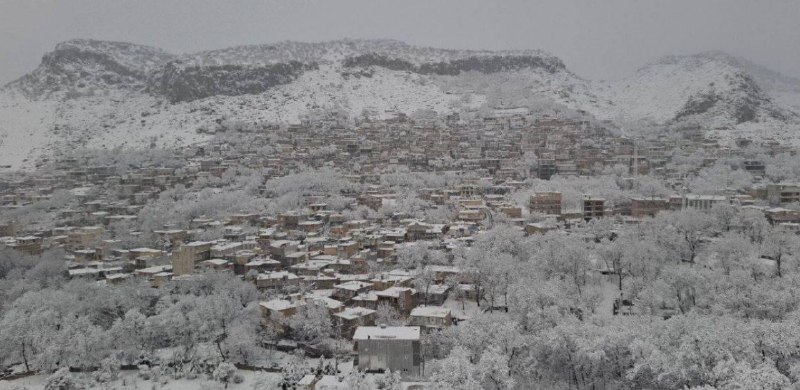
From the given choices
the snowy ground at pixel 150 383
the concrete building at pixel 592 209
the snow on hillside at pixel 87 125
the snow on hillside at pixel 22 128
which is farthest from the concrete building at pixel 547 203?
the snow on hillside at pixel 22 128

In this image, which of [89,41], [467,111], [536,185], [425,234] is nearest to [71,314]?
[425,234]

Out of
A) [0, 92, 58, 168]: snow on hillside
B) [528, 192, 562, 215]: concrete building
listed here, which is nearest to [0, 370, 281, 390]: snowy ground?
[528, 192, 562, 215]: concrete building

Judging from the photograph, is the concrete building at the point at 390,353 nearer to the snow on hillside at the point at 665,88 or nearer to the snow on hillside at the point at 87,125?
the snow on hillside at the point at 87,125

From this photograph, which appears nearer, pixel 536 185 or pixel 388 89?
pixel 536 185

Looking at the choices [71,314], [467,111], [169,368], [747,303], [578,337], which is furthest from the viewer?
[467,111]

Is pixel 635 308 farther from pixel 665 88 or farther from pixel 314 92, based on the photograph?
pixel 665 88

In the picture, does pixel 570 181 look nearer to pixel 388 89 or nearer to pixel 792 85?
pixel 388 89
